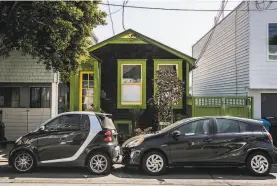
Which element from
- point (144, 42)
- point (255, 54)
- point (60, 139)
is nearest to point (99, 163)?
point (60, 139)

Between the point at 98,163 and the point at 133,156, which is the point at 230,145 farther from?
the point at 98,163

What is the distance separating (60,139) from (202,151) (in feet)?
12.6

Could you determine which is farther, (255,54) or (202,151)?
(255,54)

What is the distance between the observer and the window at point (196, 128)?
10.1 meters

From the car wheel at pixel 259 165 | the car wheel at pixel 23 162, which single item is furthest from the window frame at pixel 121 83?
the car wheel at pixel 259 165

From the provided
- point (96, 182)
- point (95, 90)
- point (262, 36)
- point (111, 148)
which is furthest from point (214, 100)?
point (96, 182)

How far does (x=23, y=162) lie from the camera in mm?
9906

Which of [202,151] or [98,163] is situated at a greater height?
[202,151]

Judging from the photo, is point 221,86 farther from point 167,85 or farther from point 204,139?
point 204,139

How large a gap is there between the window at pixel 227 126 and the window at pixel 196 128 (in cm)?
31

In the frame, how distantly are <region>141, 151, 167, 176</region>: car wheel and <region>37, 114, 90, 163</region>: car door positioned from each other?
1796 millimetres

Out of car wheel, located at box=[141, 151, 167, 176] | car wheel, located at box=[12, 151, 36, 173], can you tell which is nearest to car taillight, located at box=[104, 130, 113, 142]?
car wheel, located at box=[141, 151, 167, 176]

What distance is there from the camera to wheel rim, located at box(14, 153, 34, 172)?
9.90 meters

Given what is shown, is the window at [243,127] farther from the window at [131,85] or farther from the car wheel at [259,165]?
the window at [131,85]
